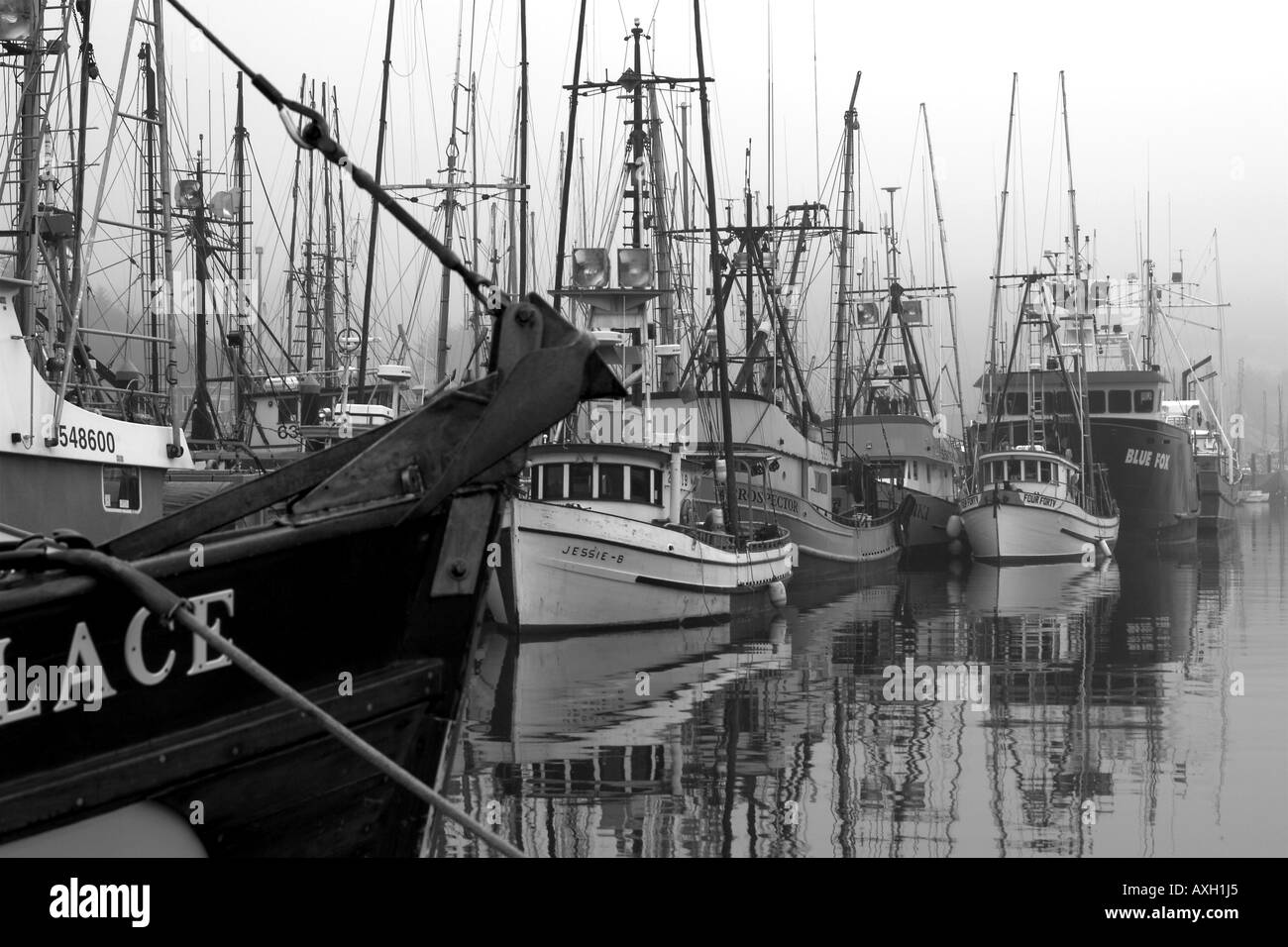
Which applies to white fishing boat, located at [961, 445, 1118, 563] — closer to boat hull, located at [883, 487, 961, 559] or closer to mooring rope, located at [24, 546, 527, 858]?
boat hull, located at [883, 487, 961, 559]

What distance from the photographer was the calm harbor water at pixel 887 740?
9758 mm

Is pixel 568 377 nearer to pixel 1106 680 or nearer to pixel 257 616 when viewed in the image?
pixel 257 616

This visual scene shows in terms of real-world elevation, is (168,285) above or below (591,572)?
above

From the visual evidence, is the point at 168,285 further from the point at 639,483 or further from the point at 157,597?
the point at 157,597

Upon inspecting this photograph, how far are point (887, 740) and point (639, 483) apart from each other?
410 inches

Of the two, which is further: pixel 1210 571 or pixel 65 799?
pixel 1210 571

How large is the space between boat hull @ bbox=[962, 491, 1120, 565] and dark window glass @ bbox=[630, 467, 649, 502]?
19586 mm

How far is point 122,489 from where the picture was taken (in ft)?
51.5

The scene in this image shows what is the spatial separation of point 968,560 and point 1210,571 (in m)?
7.66

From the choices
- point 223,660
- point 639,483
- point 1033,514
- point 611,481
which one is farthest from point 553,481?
point 1033,514

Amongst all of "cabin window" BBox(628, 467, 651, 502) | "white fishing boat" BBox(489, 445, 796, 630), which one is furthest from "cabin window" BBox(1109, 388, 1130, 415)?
"cabin window" BBox(628, 467, 651, 502)

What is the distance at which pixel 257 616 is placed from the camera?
534 cm

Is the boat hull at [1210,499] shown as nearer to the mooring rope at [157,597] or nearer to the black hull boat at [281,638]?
the black hull boat at [281,638]
